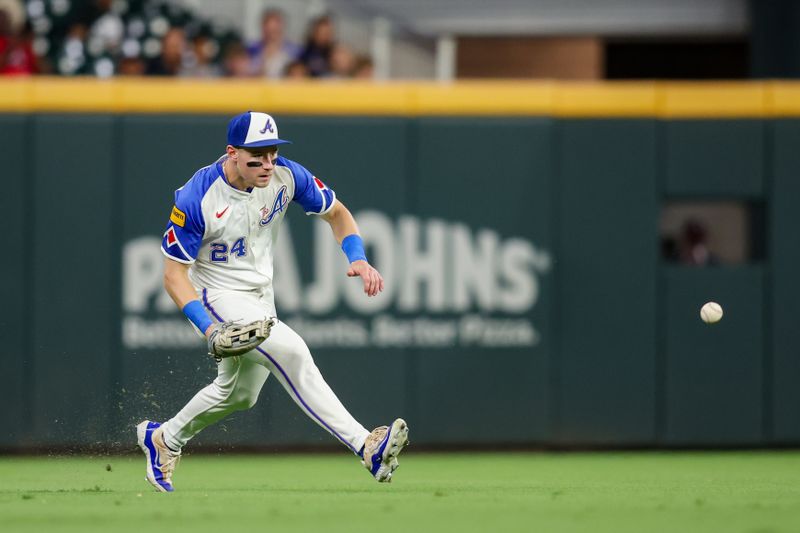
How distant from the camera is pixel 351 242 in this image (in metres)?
7.30

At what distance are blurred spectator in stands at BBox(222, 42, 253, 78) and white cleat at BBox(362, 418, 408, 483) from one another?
19.9 ft

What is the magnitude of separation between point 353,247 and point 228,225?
2.36 feet

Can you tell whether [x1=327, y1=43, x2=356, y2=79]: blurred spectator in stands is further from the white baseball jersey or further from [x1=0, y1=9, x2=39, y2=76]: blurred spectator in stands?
the white baseball jersey

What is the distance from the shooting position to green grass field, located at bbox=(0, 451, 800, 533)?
5.55 metres

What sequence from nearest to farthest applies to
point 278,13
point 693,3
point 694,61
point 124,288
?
point 124,288, point 278,13, point 693,3, point 694,61

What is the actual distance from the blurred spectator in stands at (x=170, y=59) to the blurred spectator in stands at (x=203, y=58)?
0.43 feet

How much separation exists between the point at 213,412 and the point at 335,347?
3357 mm

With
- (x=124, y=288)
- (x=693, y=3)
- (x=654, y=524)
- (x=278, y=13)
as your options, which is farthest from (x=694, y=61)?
(x=654, y=524)

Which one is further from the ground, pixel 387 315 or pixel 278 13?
pixel 278 13

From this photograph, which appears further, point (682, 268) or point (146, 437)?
point (682, 268)

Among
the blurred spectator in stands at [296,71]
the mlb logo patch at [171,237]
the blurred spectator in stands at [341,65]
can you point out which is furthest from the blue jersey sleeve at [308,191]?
the blurred spectator in stands at [341,65]

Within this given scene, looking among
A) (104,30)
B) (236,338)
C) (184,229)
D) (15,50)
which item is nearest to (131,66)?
(104,30)

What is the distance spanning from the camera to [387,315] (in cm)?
1049

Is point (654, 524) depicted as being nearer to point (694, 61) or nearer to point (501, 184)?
point (501, 184)
